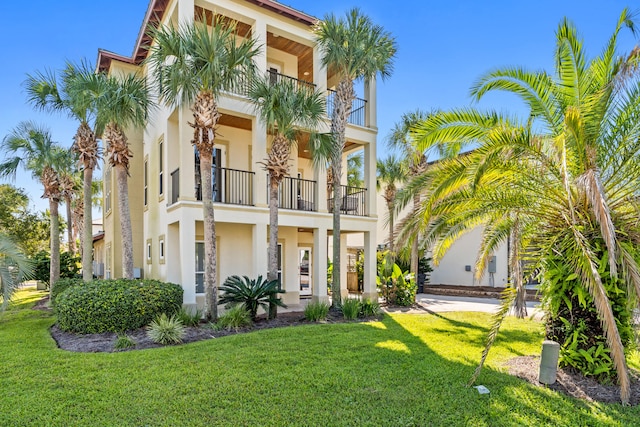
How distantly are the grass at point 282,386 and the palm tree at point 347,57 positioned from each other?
533 centimetres

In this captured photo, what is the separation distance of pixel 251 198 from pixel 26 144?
31.2 ft

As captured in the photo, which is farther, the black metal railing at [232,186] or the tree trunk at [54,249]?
the tree trunk at [54,249]

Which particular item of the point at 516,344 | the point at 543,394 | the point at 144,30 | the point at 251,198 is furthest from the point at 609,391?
the point at 144,30

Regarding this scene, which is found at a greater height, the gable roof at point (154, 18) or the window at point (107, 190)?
the gable roof at point (154, 18)

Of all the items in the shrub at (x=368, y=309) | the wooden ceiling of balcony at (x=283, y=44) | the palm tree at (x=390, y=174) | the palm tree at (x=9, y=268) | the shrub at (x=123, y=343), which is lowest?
the shrub at (x=368, y=309)

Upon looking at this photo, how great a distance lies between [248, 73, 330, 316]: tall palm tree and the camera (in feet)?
36.3

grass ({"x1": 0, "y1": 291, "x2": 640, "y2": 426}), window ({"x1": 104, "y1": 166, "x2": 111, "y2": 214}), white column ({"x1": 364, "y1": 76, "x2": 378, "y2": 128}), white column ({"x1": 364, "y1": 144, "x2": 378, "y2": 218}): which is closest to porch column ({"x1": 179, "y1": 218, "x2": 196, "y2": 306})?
grass ({"x1": 0, "y1": 291, "x2": 640, "y2": 426})

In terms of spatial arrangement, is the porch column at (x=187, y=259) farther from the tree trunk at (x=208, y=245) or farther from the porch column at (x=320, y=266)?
the porch column at (x=320, y=266)

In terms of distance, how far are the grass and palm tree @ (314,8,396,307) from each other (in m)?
5.33

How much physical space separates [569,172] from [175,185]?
10947 mm

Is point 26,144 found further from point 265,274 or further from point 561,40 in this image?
point 561,40

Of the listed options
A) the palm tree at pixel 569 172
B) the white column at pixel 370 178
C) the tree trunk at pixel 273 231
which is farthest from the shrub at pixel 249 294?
the white column at pixel 370 178

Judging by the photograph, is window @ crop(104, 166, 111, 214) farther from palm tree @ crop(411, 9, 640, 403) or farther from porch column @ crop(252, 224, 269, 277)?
palm tree @ crop(411, 9, 640, 403)

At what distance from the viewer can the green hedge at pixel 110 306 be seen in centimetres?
969
